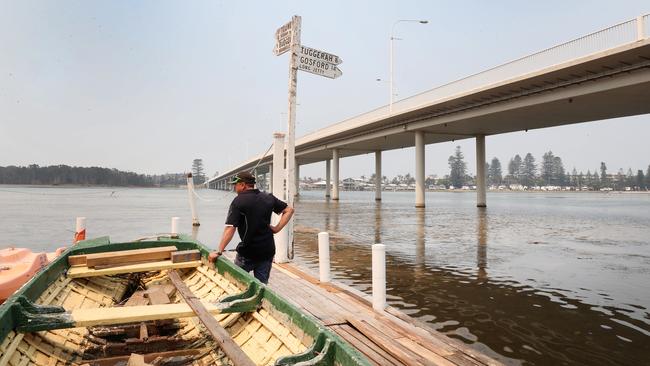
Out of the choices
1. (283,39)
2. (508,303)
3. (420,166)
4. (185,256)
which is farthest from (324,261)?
(420,166)

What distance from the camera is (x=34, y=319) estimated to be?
3613 millimetres

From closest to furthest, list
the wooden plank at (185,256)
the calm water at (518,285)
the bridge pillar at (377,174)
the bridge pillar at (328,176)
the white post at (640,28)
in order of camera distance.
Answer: the calm water at (518,285)
the wooden plank at (185,256)
the white post at (640,28)
the bridge pillar at (377,174)
the bridge pillar at (328,176)

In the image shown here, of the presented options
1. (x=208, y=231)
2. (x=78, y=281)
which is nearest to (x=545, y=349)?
(x=78, y=281)

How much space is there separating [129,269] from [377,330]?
3914mm

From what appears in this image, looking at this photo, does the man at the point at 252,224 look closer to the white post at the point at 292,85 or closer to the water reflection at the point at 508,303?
the water reflection at the point at 508,303

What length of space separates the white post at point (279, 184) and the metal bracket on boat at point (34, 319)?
19.7ft

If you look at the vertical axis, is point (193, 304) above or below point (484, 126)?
below

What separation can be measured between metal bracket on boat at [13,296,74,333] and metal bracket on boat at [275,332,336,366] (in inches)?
81.8

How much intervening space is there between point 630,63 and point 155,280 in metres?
24.0

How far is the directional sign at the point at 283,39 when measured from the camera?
32.1 feet

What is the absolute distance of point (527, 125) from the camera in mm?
37906

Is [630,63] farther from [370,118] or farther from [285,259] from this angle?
[370,118]

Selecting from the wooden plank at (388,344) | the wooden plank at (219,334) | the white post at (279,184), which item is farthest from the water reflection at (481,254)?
the wooden plank at (219,334)

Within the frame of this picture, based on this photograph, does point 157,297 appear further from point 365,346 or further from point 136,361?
point 365,346
